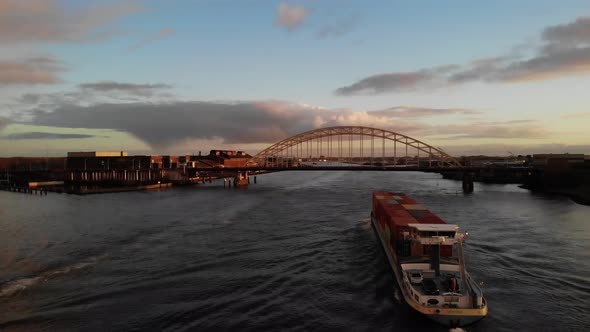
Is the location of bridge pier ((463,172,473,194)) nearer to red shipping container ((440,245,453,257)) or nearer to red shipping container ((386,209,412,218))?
red shipping container ((386,209,412,218))

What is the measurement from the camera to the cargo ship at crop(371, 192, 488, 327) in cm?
1969

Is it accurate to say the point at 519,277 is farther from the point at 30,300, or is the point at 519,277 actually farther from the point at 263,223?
the point at 30,300

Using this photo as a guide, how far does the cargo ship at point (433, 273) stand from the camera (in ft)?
64.6

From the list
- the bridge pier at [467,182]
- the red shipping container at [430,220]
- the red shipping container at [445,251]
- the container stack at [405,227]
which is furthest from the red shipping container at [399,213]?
the bridge pier at [467,182]

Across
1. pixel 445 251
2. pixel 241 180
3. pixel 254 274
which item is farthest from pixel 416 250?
pixel 241 180

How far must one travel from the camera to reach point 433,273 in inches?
936

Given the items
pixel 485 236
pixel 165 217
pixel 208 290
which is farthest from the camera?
pixel 165 217

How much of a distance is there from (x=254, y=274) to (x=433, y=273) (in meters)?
14.2

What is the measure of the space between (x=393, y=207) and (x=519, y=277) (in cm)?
1260

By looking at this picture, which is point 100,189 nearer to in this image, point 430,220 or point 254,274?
point 254,274

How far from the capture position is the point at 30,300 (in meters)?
23.9

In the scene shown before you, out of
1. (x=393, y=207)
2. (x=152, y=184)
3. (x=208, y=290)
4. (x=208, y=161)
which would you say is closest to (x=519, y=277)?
(x=393, y=207)

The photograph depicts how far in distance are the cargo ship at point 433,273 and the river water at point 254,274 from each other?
1.27 metres

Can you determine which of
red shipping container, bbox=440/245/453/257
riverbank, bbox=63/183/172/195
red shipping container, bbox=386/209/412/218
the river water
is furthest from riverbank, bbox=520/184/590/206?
riverbank, bbox=63/183/172/195
